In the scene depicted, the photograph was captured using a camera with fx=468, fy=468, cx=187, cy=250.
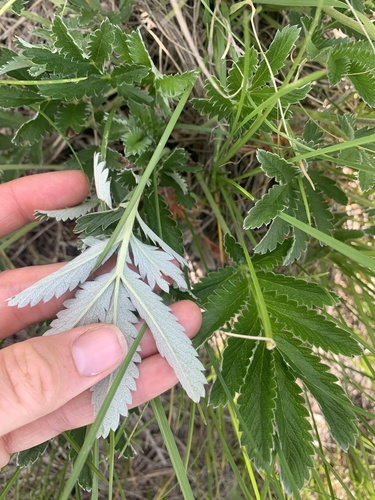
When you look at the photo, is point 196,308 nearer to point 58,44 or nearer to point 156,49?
point 58,44

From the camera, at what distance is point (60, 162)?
4.26 ft

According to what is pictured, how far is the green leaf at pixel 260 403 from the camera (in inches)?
29.0

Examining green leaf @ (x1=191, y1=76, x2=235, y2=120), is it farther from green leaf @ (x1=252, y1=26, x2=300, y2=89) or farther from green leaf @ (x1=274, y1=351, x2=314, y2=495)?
green leaf @ (x1=274, y1=351, x2=314, y2=495)

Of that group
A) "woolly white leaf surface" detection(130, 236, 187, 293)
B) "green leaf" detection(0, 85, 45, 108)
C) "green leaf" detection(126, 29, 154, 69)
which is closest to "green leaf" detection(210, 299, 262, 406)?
"woolly white leaf surface" detection(130, 236, 187, 293)

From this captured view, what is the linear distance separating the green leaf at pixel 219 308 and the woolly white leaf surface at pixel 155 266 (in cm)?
8

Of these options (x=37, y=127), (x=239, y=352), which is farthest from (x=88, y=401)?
(x=37, y=127)

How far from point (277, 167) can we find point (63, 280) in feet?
1.35

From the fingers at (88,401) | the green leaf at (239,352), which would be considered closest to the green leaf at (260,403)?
the green leaf at (239,352)

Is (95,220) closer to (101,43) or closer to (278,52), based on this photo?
(101,43)

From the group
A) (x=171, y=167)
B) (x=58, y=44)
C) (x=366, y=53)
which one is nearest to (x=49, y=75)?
(x=58, y=44)

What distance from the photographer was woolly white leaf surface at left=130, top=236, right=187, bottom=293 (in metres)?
0.77

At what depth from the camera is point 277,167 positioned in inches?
32.0

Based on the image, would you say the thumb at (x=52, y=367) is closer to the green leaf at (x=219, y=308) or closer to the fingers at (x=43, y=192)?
the green leaf at (x=219, y=308)

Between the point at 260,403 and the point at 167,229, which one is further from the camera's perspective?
the point at 167,229
